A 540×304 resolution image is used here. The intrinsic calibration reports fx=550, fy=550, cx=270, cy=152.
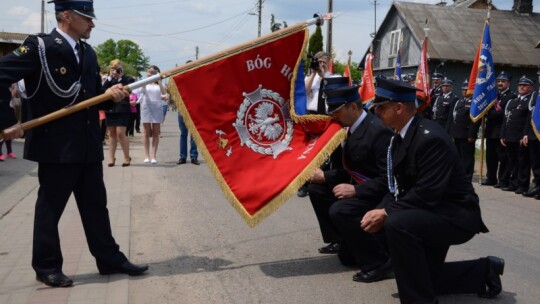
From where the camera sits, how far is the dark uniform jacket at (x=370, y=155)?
181 inches

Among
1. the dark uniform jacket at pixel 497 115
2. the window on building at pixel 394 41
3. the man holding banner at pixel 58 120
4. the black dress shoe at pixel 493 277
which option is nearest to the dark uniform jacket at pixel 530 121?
the dark uniform jacket at pixel 497 115

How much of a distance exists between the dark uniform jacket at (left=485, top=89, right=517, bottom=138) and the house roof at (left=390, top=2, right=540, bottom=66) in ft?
62.2

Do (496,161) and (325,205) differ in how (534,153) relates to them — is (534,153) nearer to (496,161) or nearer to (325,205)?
(496,161)

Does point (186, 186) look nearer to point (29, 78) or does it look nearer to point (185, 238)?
point (185, 238)

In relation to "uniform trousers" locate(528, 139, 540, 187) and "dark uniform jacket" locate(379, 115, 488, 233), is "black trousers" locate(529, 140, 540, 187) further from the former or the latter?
"dark uniform jacket" locate(379, 115, 488, 233)

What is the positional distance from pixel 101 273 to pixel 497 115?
8.58m

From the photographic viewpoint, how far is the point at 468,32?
106ft

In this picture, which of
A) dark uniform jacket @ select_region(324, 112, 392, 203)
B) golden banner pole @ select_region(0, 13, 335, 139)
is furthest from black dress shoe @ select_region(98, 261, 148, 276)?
dark uniform jacket @ select_region(324, 112, 392, 203)

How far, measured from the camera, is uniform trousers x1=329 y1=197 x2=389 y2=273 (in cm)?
462

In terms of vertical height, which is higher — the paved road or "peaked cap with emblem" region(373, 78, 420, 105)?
"peaked cap with emblem" region(373, 78, 420, 105)

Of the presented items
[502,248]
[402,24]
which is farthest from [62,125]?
[402,24]

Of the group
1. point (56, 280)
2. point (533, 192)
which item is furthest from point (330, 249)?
point (533, 192)

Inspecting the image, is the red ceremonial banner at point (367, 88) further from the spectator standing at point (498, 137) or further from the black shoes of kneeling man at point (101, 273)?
the black shoes of kneeling man at point (101, 273)

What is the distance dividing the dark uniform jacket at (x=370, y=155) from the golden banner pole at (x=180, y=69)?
1.01 metres
